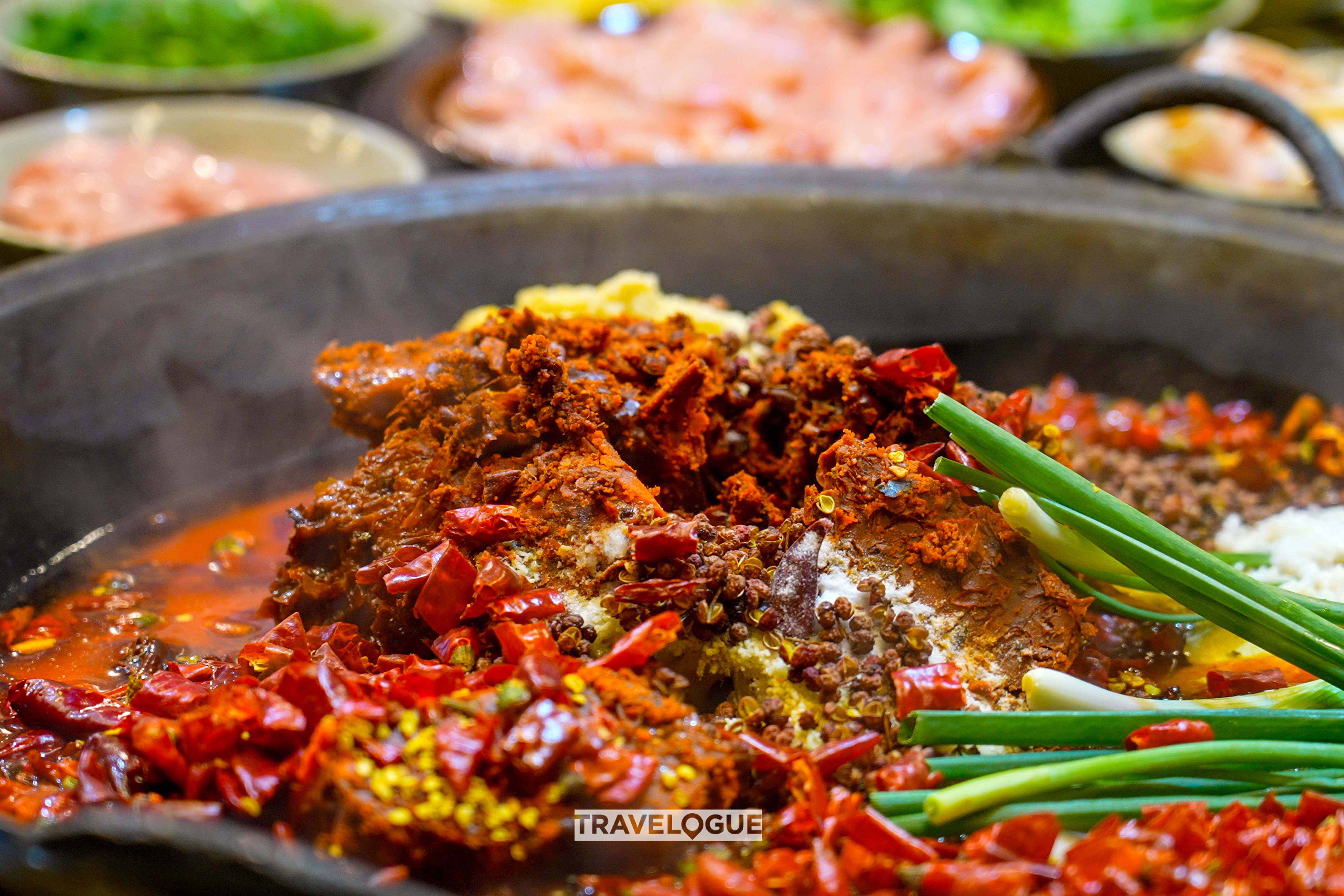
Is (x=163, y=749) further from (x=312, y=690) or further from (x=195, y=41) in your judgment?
(x=195, y=41)

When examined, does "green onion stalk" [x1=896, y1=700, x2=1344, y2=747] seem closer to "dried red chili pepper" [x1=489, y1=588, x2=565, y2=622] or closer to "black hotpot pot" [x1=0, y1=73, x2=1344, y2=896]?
"dried red chili pepper" [x1=489, y1=588, x2=565, y2=622]

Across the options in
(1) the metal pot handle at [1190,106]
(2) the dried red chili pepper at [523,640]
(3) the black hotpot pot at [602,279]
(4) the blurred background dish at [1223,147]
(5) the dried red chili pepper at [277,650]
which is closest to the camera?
(2) the dried red chili pepper at [523,640]

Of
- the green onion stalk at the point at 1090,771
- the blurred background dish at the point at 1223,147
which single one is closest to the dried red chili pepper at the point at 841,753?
the green onion stalk at the point at 1090,771

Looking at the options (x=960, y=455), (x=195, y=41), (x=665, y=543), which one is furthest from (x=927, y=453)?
(x=195, y=41)

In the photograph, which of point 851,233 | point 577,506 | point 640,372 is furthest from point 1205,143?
point 577,506

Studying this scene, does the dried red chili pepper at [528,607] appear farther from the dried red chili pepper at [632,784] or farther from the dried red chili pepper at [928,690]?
the dried red chili pepper at [928,690]

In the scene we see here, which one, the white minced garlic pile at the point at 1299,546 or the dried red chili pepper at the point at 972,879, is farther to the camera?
the white minced garlic pile at the point at 1299,546

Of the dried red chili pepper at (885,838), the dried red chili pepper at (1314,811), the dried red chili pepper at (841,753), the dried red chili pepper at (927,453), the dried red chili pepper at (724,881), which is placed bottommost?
the dried red chili pepper at (724,881)
